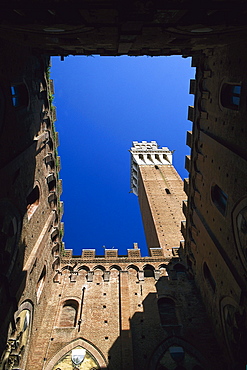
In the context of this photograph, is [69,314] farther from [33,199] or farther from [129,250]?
[33,199]

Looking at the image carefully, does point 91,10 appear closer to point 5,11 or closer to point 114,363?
point 5,11

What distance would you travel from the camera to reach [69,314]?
1249 centimetres

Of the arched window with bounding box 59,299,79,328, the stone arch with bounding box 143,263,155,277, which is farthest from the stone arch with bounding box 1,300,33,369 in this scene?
the stone arch with bounding box 143,263,155,277

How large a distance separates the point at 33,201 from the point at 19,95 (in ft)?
14.8

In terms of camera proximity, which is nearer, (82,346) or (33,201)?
(82,346)

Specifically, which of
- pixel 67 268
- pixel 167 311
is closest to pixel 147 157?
pixel 67 268

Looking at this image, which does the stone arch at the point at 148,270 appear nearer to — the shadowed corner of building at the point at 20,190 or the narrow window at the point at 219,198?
the shadowed corner of building at the point at 20,190

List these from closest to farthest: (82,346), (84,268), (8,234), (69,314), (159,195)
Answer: (8,234), (82,346), (69,314), (84,268), (159,195)

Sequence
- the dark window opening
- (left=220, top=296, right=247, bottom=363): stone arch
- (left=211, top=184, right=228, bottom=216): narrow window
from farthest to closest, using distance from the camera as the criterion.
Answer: the dark window opening < (left=211, top=184, right=228, bottom=216): narrow window < (left=220, top=296, right=247, bottom=363): stone arch

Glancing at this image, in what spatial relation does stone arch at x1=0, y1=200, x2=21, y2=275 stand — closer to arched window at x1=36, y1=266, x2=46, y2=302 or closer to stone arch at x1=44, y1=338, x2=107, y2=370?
arched window at x1=36, y1=266, x2=46, y2=302

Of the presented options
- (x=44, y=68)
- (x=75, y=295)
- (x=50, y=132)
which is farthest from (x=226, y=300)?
(x=44, y=68)

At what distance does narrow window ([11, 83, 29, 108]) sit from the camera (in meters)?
9.21

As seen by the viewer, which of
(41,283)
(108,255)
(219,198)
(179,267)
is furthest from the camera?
(108,255)

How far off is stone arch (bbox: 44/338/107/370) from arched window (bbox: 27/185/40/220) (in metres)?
5.49
